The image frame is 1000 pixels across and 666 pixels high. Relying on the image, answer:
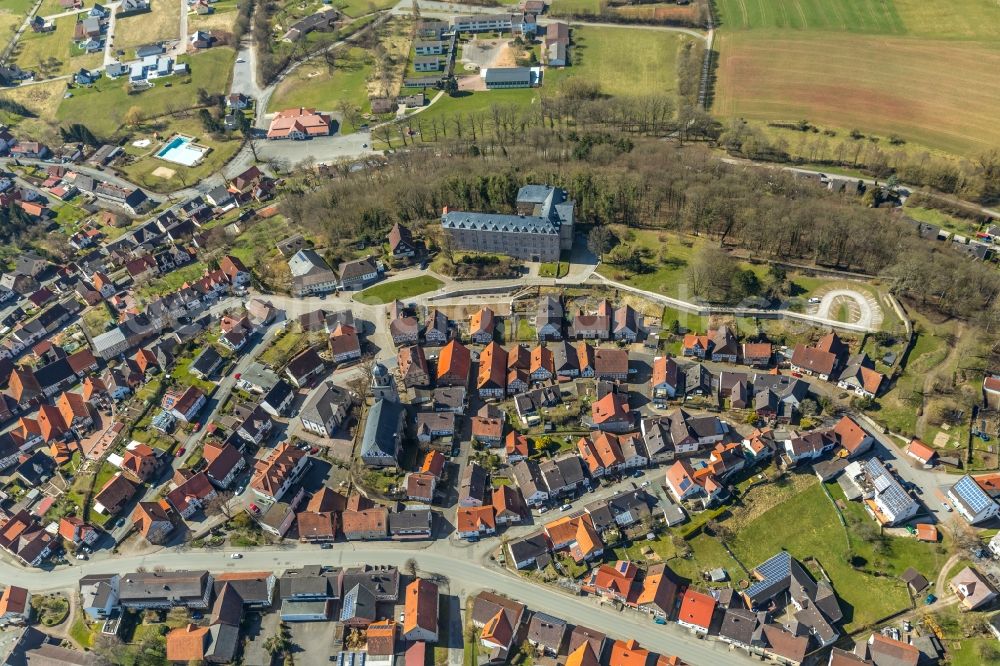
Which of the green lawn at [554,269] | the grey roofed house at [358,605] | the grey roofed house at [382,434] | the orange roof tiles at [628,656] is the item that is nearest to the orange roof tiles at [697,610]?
the orange roof tiles at [628,656]

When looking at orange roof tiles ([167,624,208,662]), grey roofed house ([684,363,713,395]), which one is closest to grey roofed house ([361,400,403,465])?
orange roof tiles ([167,624,208,662])

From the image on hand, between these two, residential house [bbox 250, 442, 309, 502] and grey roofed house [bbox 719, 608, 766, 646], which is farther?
residential house [bbox 250, 442, 309, 502]

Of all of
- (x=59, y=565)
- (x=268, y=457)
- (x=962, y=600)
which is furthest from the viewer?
(x=268, y=457)

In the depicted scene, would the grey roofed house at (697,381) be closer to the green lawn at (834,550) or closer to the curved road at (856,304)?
the green lawn at (834,550)

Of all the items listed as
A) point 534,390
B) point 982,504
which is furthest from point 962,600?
point 534,390

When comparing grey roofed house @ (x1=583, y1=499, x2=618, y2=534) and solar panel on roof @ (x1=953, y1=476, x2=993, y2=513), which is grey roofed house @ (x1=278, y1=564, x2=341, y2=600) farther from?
solar panel on roof @ (x1=953, y1=476, x2=993, y2=513)

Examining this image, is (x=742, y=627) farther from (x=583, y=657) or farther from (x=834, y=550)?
(x=583, y=657)

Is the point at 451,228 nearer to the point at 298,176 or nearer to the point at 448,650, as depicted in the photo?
the point at 298,176

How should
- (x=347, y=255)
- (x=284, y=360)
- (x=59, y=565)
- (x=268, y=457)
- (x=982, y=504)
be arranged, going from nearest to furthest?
1. (x=982, y=504)
2. (x=59, y=565)
3. (x=268, y=457)
4. (x=284, y=360)
5. (x=347, y=255)
